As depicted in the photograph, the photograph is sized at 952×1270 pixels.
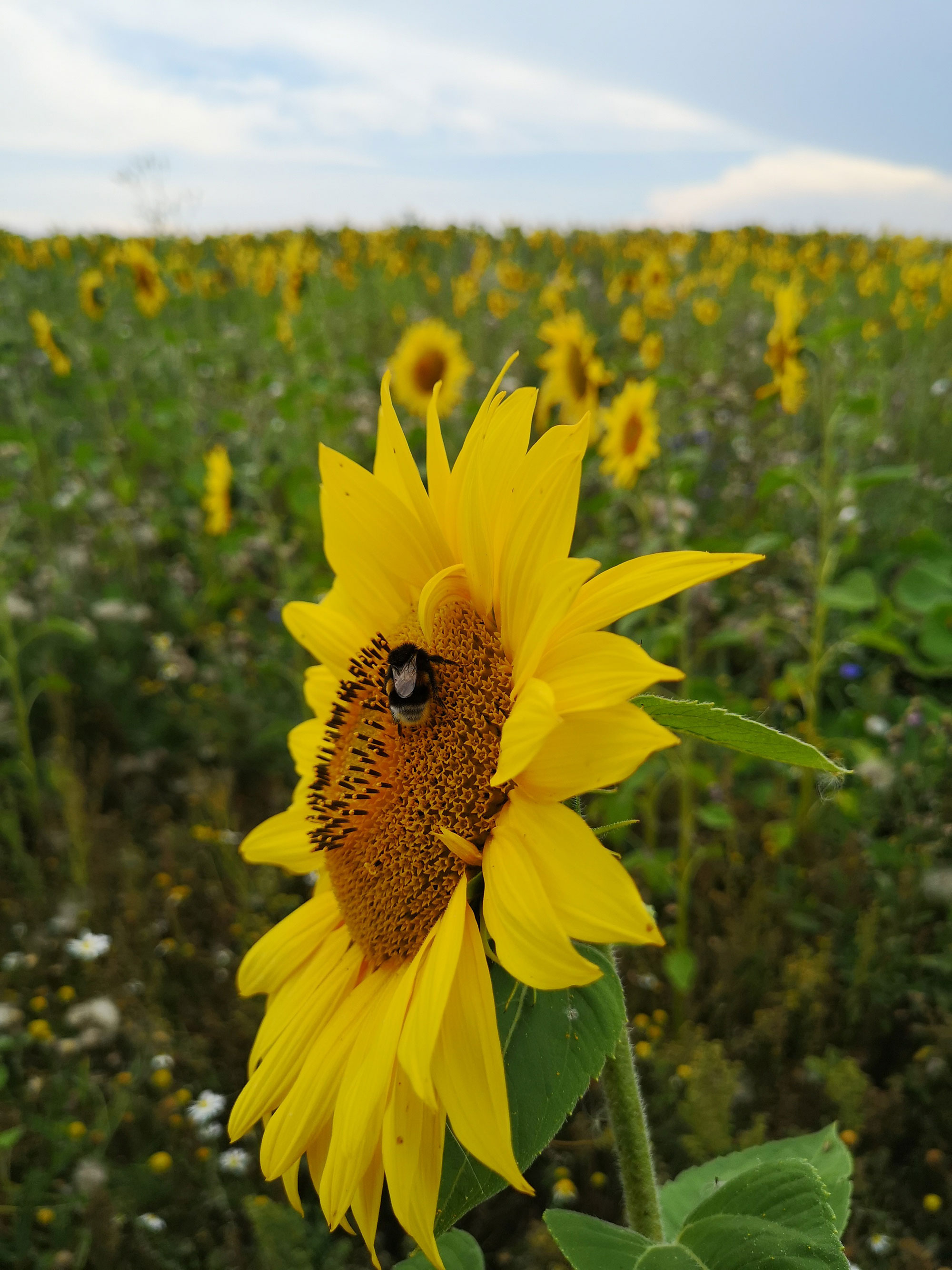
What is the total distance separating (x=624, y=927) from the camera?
0.52m

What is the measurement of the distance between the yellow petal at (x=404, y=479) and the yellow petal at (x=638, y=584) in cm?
20

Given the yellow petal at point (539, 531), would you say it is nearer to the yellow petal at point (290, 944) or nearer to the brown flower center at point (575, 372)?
the yellow petal at point (290, 944)

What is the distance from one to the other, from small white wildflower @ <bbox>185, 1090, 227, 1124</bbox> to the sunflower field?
0.5 inches

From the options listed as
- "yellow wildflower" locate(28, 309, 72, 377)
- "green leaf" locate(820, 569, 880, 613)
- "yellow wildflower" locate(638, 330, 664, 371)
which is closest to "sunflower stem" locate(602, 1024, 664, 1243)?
"green leaf" locate(820, 569, 880, 613)

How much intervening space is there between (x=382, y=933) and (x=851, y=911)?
194cm

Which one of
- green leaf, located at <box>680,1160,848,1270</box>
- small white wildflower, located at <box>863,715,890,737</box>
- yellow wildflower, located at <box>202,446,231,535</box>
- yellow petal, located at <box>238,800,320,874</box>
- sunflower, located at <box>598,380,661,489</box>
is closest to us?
green leaf, located at <box>680,1160,848,1270</box>

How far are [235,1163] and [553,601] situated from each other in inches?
73.6

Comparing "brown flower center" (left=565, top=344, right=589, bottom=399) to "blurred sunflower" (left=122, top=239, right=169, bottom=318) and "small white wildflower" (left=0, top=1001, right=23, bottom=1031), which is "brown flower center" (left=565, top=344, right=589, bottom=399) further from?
"blurred sunflower" (left=122, top=239, right=169, bottom=318)

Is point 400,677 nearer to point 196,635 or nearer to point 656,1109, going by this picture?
point 656,1109

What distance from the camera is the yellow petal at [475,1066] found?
559 mm

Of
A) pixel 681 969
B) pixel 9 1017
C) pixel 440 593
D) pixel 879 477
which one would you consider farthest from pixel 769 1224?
pixel 9 1017

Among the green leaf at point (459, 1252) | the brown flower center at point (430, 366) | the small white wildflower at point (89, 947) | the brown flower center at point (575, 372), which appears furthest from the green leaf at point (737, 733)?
the brown flower center at point (430, 366)

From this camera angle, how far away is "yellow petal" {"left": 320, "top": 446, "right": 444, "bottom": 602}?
2.62 ft

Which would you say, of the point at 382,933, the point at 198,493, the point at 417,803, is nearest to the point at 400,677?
the point at 417,803
